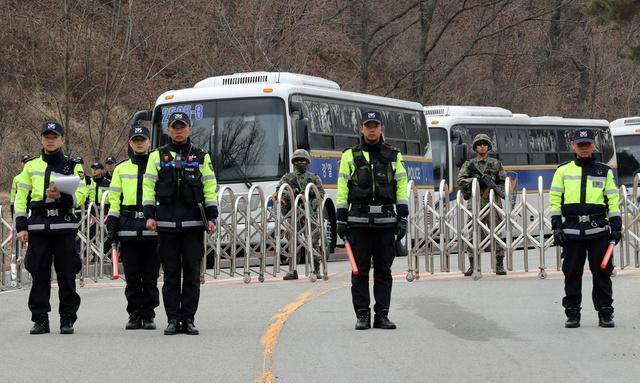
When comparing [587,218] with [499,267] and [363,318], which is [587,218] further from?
[499,267]

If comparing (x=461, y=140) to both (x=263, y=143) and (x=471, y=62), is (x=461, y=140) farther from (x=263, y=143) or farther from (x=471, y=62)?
(x=471, y=62)

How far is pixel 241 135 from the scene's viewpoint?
23.5 metres

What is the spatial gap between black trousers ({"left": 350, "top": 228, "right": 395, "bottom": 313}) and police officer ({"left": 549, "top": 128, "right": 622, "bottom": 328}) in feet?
5.21

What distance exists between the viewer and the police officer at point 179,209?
1126cm

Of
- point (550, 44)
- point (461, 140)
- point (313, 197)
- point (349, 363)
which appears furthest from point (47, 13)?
point (349, 363)

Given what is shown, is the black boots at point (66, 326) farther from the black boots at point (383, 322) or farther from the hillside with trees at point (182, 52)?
the hillside with trees at point (182, 52)

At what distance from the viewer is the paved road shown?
29.4 feet

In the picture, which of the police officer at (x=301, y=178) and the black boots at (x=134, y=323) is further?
the police officer at (x=301, y=178)

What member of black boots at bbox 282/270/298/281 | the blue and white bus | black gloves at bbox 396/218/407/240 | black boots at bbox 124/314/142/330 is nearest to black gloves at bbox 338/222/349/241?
black gloves at bbox 396/218/407/240

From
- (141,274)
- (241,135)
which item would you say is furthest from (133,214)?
(241,135)

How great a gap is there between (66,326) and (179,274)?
1180 millimetres

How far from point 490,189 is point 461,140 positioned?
15.2 metres

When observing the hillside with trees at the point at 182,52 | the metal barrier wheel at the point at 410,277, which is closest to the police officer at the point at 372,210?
the metal barrier wheel at the point at 410,277

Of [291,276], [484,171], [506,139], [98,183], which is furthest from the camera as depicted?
[506,139]
